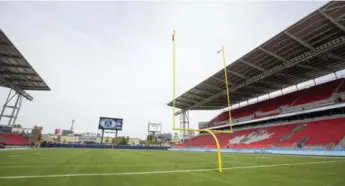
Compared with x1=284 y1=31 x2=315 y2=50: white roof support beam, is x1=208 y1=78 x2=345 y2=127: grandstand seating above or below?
below

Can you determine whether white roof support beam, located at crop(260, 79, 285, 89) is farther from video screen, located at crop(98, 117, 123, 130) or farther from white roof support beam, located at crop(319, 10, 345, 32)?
video screen, located at crop(98, 117, 123, 130)

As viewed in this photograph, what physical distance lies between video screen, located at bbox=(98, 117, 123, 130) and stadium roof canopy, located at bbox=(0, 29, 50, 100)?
46.6ft

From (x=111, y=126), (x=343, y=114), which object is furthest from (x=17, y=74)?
(x=343, y=114)

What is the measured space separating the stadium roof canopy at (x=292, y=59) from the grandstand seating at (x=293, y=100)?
1.73 m

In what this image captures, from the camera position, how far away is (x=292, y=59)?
763 inches

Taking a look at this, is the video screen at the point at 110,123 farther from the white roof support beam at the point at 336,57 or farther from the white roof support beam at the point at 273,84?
the white roof support beam at the point at 336,57

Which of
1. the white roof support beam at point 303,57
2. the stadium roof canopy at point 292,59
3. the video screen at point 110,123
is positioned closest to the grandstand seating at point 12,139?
the video screen at point 110,123

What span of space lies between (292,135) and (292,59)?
9.07 metres

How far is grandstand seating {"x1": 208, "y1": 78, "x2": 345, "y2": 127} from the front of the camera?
71.6 feet

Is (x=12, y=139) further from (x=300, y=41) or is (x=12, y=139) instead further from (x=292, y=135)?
(x=300, y=41)

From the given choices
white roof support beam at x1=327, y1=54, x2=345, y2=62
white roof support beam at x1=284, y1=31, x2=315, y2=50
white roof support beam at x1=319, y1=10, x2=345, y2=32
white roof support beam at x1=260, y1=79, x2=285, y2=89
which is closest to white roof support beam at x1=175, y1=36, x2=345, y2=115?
white roof support beam at x1=284, y1=31, x2=315, y2=50

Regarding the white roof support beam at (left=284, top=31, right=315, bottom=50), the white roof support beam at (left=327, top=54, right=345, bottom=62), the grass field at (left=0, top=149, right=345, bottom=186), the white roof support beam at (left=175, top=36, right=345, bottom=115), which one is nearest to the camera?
the grass field at (left=0, top=149, right=345, bottom=186)

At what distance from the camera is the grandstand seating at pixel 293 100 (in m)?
21.8

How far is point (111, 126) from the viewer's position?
44.4 meters
